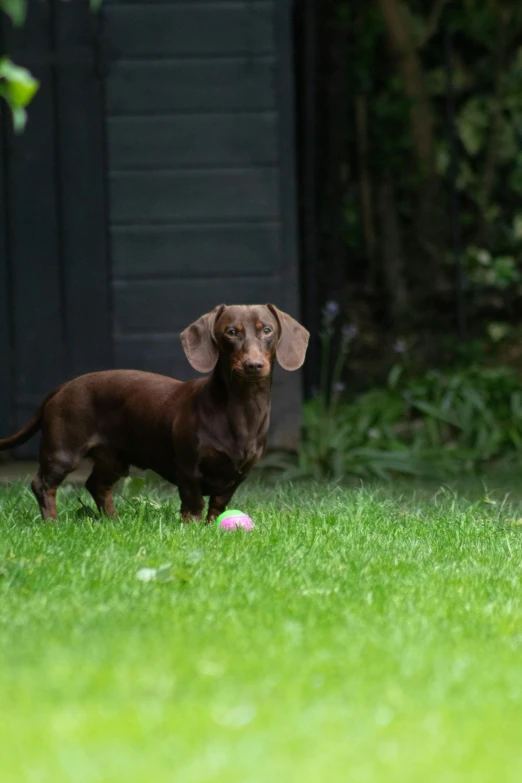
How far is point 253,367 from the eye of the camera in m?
3.87

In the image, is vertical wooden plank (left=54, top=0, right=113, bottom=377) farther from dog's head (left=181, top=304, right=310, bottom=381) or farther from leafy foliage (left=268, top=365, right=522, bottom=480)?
dog's head (left=181, top=304, right=310, bottom=381)

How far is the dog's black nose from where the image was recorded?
387 centimetres

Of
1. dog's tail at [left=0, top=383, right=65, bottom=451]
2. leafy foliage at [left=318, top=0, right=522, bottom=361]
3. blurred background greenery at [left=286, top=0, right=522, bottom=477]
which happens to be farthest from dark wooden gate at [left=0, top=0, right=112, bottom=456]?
leafy foliage at [left=318, top=0, right=522, bottom=361]

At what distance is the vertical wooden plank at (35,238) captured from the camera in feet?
21.1

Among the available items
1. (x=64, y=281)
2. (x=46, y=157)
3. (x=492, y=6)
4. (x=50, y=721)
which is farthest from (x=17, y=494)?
(x=492, y=6)

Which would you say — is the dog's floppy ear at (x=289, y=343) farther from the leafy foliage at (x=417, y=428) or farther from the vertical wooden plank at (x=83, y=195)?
the vertical wooden plank at (x=83, y=195)

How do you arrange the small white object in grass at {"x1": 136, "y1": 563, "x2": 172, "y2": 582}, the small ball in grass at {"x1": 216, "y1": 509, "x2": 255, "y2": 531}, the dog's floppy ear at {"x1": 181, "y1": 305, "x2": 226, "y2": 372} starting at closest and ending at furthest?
the small white object in grass at {"x1": 136, "y1": 563, "x2": 172, "y2": 582} → the small ball in grass at {"x1": 216, "y1": 509, "x2": 255, "y2": 531} → the dog's floppy ear at {"x1": 181, "y1": 305, "x2": 226, "y2": 372}

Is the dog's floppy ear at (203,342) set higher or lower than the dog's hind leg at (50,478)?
higher

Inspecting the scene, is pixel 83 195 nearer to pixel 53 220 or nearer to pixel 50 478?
pixel 53 220

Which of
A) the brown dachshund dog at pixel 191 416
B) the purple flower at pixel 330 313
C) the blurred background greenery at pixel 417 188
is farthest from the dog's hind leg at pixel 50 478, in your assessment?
the blurred background greenery at pixel 417 188

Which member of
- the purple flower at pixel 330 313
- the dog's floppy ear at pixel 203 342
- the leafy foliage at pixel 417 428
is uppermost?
the dog's floppy ear at pixel 203 342

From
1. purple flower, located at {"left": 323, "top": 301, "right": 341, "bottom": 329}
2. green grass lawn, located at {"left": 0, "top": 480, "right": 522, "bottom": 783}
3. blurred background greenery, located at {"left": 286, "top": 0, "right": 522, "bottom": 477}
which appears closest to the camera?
green grass lawn, located at {"left": 0, "top": 480, "right": 522, "bottom": 783}

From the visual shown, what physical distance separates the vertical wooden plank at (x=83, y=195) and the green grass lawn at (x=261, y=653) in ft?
7.93

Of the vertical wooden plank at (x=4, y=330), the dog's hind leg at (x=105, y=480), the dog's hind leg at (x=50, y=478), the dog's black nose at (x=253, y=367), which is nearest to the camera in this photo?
the dog's black nose at (x=253, y=367)
